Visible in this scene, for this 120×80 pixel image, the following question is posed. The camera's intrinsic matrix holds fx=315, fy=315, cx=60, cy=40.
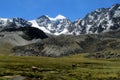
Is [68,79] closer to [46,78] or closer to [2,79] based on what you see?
[46,78]

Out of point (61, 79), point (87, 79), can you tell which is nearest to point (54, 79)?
point (61, 79)

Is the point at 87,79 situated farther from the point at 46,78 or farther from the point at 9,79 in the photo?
the point at 9,79

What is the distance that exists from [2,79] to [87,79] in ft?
95.6

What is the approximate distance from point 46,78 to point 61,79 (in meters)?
5.13

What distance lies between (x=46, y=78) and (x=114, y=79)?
21748 millimetres

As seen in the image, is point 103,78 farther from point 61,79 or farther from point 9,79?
point 9,79

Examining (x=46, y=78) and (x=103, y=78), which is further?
(x=103, y=78)

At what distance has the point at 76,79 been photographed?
302 feet

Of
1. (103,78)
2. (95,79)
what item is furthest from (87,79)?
(103,78)

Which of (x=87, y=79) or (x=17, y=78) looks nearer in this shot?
(x=17, y=78)

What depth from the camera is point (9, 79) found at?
75312mm

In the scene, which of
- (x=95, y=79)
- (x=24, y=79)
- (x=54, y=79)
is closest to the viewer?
(x=24, y=79)

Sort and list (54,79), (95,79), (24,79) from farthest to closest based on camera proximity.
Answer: (95,79)
(54,79)
(24,79)

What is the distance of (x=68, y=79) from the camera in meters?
90.8
